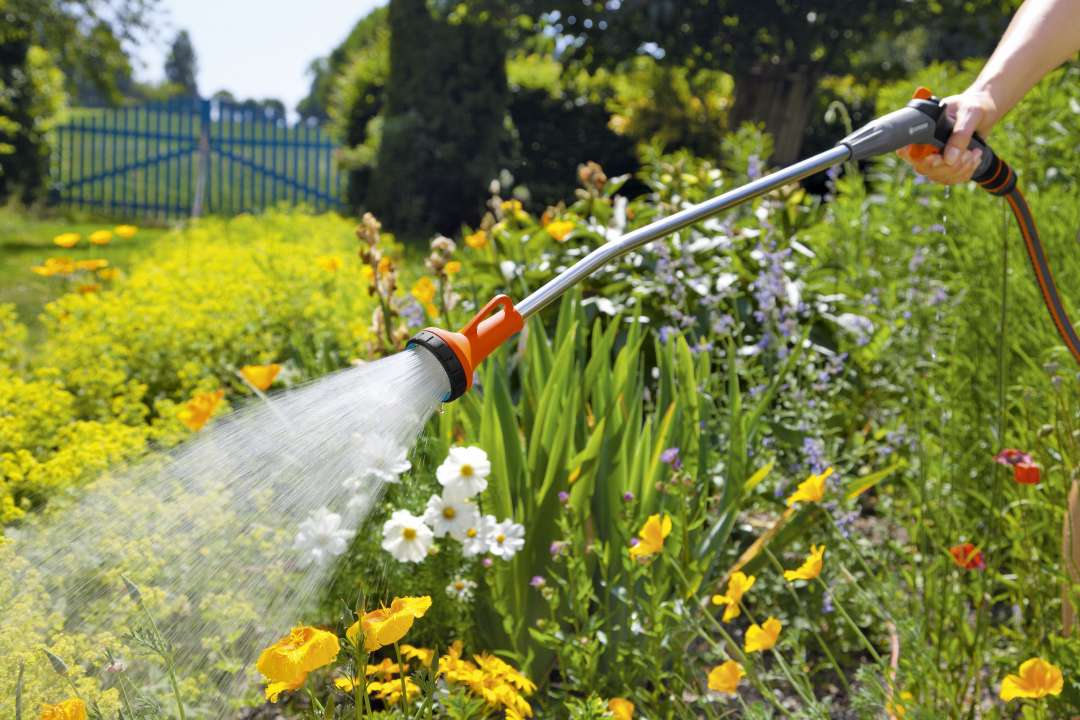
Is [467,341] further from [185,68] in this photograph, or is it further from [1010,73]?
[185,68]

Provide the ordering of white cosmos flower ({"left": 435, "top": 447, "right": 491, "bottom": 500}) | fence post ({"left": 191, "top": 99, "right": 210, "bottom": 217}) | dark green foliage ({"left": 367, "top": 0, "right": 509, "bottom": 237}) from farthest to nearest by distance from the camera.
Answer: fence post ({"left": 191, "top": 99, "right": 210, "bottom": 217}) < dark green foliage ({"left": 367, "top": 0, "right": 509, "bottom": 237}) < white cosmos flower ({"left": 435, "top": 447, "right": 491, "bottom": 500})

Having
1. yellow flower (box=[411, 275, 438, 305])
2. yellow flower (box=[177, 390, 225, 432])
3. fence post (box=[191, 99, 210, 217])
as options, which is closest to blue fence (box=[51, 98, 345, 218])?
fence post (box=[191, 99, 210, 217])

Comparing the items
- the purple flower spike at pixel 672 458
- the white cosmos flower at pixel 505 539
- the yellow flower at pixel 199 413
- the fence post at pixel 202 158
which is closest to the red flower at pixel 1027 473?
the purple flower spike at pixel 672 458

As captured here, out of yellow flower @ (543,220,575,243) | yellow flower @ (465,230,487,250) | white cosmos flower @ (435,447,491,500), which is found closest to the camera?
white cosmos flower @ (435,447,491,500)

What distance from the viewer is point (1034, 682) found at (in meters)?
1.46

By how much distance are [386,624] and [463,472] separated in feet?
2.28

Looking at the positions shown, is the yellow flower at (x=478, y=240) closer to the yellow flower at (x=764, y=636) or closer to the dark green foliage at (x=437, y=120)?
the yellow flower at (x=764, y=636)

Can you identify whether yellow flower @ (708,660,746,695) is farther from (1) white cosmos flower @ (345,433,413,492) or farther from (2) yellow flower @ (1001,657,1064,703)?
(1) white cosmos flower @ (345,433,413,492)

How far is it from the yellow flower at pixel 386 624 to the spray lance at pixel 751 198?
24 centimetres

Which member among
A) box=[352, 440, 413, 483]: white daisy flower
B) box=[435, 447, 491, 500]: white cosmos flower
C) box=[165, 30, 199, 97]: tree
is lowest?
box=[435, 447, 491, 500]: white cosmos flower

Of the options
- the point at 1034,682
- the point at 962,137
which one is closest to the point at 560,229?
the point at 962,137

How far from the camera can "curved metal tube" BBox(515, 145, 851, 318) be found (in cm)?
121

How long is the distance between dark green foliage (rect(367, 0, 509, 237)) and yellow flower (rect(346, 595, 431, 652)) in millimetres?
10445

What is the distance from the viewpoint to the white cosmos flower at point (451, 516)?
5.92 feet
